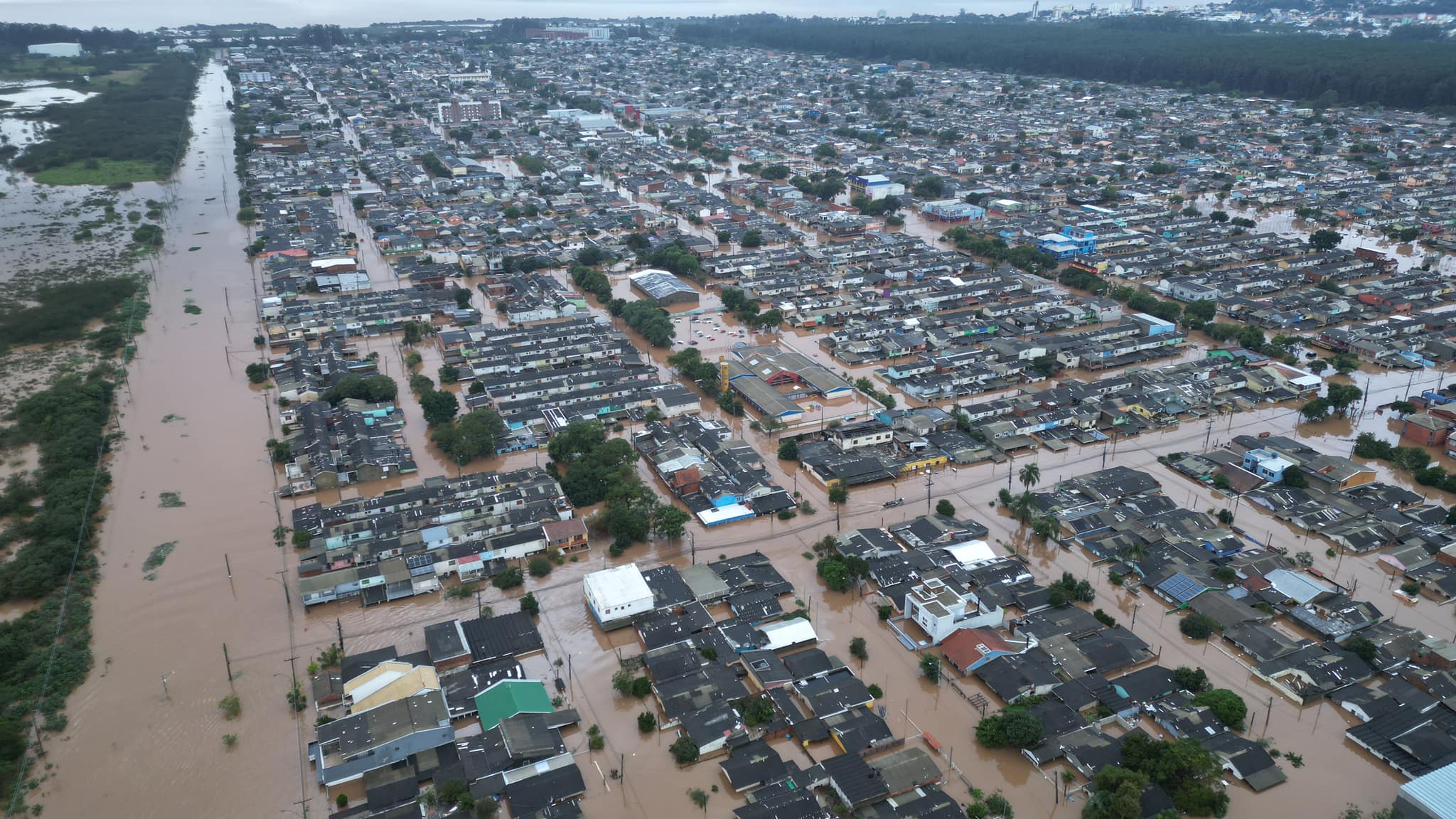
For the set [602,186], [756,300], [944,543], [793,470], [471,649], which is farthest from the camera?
[602,186]

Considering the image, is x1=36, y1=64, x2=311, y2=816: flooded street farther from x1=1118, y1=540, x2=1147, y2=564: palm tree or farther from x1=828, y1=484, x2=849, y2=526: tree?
x1=1118, y1=540, x2=1147, y2=564: palm tree

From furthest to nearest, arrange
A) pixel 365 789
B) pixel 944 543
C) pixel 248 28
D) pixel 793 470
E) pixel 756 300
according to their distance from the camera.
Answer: pixel 248 28 → pixel 756 300 → pixel 793 470 → pixel 944 543 → pixel 365 789

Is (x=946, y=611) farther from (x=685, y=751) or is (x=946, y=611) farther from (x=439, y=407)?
(x=439, y=407)

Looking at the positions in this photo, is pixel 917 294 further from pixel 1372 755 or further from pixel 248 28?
pixel 248 28

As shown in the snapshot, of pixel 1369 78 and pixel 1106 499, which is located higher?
pixel 1369 78

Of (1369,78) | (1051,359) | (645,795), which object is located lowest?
(645,795)

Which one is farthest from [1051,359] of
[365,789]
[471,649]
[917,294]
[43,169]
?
[43,169]

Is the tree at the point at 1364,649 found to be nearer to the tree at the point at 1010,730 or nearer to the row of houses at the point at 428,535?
the tree at the point at 1010,730

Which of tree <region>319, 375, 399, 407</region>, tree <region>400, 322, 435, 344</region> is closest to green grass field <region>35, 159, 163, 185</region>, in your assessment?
tree <region>400, 322, 435, 344</region>
